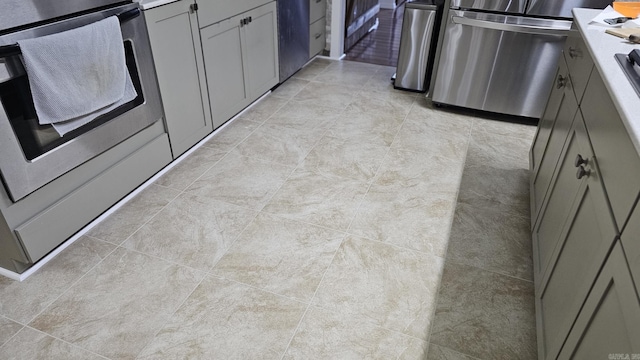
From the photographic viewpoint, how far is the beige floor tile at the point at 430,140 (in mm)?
2529

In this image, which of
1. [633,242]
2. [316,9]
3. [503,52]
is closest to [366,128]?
[503,52]

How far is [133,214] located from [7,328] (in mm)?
671

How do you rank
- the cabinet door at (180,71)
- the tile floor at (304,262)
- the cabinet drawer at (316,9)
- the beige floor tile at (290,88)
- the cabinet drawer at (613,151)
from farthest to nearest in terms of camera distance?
the cabinet drawer at (316,9)
the beige floor tile at (290,88)
the cabinet door at (180,71)
the tile floor at (304,262)
the cabinet drawer at (613,151)

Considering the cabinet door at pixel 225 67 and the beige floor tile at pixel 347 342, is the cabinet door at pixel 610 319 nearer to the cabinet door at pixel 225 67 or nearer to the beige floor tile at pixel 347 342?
the beige floor tile at pixel 347 342

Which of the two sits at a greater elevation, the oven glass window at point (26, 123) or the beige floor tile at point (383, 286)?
the oven glass window at point (26, 123)

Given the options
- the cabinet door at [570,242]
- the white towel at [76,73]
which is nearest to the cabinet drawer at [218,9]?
the white towel at [76,73]

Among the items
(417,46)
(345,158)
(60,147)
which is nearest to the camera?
(60,147)

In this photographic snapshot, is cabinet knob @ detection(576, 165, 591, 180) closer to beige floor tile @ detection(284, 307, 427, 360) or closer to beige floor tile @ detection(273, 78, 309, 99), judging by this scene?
beige floor tile @ detection(284, 307, 427, 360)

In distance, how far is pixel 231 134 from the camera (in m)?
2.69

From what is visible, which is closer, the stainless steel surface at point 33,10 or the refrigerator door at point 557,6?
the stainless steel surface at point 33,10

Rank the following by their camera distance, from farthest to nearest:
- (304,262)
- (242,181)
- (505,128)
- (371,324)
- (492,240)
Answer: (505,128) → (242,181) → (492,240) → (304,262) → (371,324)

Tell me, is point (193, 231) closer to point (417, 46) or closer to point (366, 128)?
point (366, 128)

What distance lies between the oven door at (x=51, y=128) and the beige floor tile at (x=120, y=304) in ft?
1.35

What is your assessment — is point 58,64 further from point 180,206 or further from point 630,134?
point 630,134
